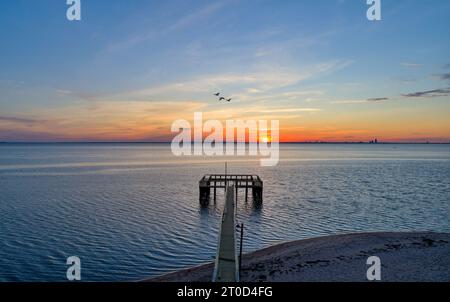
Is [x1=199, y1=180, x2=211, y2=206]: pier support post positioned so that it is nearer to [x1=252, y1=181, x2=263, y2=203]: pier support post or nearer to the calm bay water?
the calm bay water

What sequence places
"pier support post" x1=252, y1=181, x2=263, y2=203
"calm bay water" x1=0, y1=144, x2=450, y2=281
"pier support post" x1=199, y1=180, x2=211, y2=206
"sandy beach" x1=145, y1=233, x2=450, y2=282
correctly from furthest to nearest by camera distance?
"pier support post" x1=252, y1=181, x2=263, y2=203 < "pier support post" x1=199, y1=180, x2=211, y2=206 < "calm bay water" x1=0, y1=144, x2=450, y2=281 < "sandy beach" x1=145, y1=233, x2=450, y2=282

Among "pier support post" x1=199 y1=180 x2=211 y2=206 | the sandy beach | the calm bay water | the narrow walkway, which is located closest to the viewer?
the narrow walkway

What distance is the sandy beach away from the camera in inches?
734

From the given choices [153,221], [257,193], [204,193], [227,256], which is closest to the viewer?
[227,256]

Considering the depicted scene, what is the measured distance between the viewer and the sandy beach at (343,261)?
18656 mm

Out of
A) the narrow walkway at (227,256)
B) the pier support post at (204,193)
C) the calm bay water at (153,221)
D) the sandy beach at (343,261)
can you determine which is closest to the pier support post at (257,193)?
the calm bay water at (153,221)

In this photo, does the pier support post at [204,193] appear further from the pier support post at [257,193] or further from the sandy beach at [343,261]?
the sandy beach at [343,261]

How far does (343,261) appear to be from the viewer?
21.3 m

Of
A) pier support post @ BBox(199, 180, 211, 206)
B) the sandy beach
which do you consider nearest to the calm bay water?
pier support post @ BBox(199, 180, 211, 206)

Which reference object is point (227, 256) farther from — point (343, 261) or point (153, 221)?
point (153, 221)

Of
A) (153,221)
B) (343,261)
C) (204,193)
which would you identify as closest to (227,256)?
(343,261)

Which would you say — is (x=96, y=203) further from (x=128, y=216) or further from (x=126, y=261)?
(x=126, y=261)
